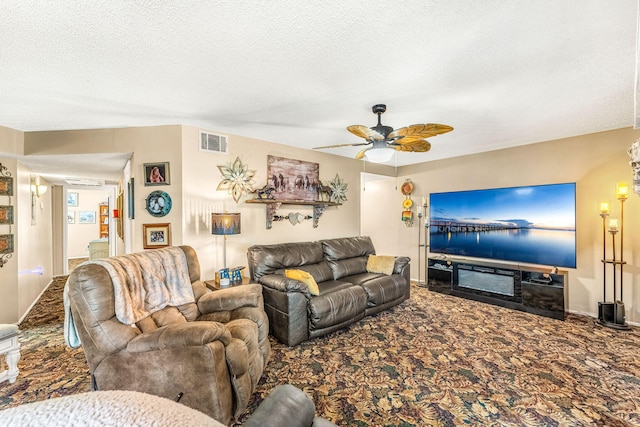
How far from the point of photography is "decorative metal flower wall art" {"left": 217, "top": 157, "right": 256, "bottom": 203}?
12.0ft

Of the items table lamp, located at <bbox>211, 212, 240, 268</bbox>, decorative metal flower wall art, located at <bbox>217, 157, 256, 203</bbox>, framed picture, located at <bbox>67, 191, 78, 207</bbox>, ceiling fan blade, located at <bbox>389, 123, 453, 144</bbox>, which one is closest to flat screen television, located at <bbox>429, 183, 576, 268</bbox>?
ceiling fan blade, located at <bbox>389, 123, 453, 144</bbox>

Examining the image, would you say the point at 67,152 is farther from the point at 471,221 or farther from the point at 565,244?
the point at 565,244

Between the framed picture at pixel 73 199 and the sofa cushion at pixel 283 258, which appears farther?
the framed picture at pixel 73 199

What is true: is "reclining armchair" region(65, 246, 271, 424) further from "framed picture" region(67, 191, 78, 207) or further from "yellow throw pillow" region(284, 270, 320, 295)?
"framed picture" region(67, 191, 78, 207)

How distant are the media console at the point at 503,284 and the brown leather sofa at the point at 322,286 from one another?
0.98 meters

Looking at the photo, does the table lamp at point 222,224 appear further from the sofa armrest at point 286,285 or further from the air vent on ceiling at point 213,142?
the air vent on ceiling at point 213,142

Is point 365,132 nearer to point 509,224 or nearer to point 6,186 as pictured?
point 509,224

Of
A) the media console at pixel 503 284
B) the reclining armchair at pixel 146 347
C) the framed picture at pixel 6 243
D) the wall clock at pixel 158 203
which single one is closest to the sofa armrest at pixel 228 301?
the reclining armchair at pixel 146 347

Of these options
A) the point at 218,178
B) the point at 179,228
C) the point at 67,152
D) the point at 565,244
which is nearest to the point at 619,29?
the point at 565,244

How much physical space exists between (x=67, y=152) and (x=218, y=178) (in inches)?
68.5

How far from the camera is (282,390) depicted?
105 cm

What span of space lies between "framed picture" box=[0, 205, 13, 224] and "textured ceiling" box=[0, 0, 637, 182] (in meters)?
1.01

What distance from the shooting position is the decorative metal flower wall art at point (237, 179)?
367 cm

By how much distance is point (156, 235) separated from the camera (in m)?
3.30
